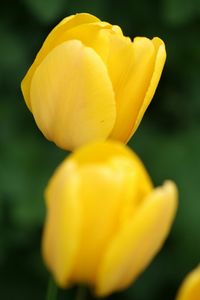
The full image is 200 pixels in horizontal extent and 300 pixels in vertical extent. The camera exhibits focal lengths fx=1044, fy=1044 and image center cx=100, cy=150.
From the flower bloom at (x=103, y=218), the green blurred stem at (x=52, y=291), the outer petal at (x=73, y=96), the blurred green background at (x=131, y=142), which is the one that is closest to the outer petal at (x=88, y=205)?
the flower bloom at (x=103, y=218)

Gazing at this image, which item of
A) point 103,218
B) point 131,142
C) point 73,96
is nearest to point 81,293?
point 103,218

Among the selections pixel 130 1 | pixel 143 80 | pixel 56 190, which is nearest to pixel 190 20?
pixel 130 1

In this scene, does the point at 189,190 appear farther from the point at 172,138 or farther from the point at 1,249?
the point at 1,249

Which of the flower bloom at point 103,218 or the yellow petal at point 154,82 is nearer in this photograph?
the flower bloom at point 103,218

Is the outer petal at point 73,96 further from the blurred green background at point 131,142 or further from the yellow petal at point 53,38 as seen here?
the blurred green background at point 131,142

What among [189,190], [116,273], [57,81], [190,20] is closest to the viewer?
[116,273]

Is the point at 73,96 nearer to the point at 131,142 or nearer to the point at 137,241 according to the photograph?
the point at 137,241
